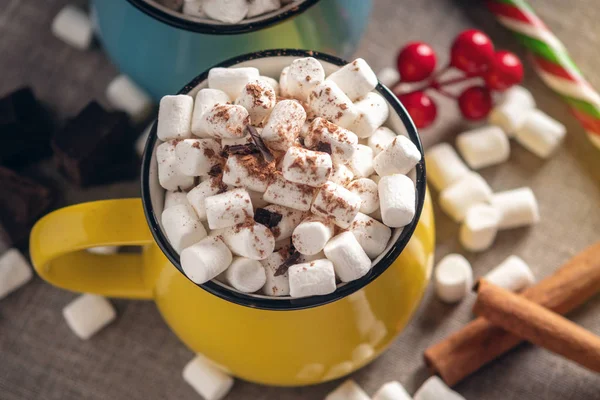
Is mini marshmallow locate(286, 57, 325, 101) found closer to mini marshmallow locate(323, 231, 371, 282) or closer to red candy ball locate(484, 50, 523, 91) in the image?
mini marshmallow locate(323, 231, 371, 282)

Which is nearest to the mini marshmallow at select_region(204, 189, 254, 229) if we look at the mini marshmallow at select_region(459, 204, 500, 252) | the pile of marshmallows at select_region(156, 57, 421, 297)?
the pile of marshmallows at select_region(156, 57, 421, 297)

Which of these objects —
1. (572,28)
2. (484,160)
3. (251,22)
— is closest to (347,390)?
(484,160)

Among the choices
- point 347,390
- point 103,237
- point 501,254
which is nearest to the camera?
point 103,237

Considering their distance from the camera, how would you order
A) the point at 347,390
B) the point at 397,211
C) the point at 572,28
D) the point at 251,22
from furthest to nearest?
the point at 572,28, the point at 347,390, the point at 251,22, the point at 397,211

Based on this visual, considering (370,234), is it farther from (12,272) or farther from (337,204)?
(12,272)

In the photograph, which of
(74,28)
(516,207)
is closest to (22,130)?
(74,28)

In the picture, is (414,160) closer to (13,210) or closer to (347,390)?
(347,390)
